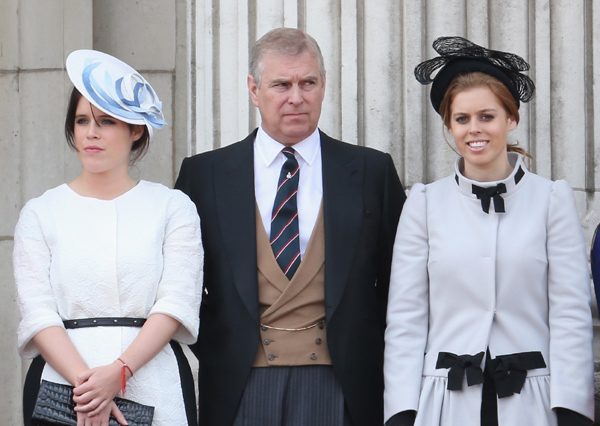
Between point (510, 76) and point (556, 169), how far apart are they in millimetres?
1059

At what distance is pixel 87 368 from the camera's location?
3.44 meters

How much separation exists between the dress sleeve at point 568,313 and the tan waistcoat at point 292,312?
768 mm

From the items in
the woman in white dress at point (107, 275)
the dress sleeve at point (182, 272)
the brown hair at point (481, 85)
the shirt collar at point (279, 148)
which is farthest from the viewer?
the shirt collar at point (279, 148)

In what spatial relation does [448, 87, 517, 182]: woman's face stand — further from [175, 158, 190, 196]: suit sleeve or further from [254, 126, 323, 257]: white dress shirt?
[175, 158, 190, 196]: suit sleeve

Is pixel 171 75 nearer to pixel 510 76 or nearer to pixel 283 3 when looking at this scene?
pixel 283 3

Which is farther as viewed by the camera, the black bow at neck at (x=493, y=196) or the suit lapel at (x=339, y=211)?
the suit lapel at (x=339, y=211)

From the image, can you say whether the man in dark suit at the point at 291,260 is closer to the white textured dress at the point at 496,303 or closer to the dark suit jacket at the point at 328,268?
the dark suit jacket at the point at 328,268

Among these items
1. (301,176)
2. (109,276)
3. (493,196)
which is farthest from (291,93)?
(109,276)

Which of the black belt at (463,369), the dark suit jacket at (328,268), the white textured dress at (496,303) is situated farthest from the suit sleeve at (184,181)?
the black belt at (463,369)

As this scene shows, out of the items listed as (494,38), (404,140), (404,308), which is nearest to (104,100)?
(404,308)

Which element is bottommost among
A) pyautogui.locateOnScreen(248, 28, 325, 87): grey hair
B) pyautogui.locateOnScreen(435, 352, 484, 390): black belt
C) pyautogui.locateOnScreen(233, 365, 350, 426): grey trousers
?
pyautogui.locateOnScreen(233, 365, 350, 426): grey trousers

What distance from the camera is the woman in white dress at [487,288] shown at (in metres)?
3.50

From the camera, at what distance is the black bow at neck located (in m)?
3.62

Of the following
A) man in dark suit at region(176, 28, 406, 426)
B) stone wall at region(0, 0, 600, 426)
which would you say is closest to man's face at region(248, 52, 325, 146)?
man in dark suit at region(176, 28, 406, 426)
